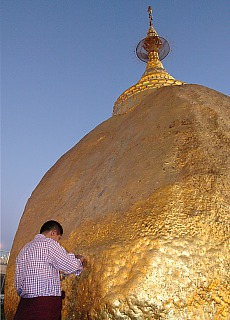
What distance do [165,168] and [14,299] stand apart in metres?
1.44

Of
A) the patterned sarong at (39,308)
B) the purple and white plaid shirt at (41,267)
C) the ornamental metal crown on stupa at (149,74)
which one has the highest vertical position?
the ornamental metal crown on stupa at (149,74)

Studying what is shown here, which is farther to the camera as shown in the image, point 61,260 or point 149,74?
point 149,74

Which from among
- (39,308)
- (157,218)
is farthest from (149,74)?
(39,308)

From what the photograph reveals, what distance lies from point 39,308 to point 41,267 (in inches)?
7.0

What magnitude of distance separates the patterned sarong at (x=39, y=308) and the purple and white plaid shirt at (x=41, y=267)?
0.07ft

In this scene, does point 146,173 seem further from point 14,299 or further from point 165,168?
point 14,299

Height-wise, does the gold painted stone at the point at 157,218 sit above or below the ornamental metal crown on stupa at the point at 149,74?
below

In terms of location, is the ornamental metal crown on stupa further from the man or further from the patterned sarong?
Answer: the patterned sarong

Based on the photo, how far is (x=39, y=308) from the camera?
4.98ft

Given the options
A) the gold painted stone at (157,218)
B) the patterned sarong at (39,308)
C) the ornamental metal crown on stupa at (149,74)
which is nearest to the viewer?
the gold painted stone at (157,218)

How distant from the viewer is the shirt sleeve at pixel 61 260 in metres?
1.58

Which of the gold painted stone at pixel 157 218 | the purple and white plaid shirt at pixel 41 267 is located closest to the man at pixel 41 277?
the purple and white plaid shirt at pixel 41 267

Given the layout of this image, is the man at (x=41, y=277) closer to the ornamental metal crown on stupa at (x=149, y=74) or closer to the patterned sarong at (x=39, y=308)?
the patterned sarong at (x=39, y=308)

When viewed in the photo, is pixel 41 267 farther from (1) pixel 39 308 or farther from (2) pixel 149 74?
(2) pixel 149 74
